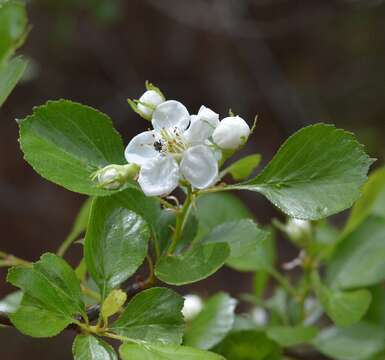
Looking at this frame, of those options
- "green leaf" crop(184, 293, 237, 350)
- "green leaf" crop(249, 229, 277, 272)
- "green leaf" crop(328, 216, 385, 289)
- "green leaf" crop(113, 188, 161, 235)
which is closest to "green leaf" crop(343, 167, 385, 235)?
"green leaf" crop(328, 216, 385, 289)

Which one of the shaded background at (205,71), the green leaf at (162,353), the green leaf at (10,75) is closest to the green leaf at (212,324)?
the green leaf at (162,353)

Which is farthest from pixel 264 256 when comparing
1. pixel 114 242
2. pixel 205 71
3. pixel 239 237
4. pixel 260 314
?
pixel 205 71

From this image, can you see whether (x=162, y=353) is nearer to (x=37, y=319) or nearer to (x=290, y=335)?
(x=37, y=319)

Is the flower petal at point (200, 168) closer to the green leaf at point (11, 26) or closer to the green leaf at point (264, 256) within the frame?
the green leaf at point (11, 26)

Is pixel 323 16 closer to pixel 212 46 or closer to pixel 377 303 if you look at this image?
pixel 212 46

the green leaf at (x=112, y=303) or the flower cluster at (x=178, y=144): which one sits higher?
the flower cluster at (x=178, y=144)

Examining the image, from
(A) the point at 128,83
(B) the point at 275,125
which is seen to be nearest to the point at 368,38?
(B) the point at 275,125

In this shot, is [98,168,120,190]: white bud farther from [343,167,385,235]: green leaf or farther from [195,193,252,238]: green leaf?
[343,167,385,235]: green leaf
